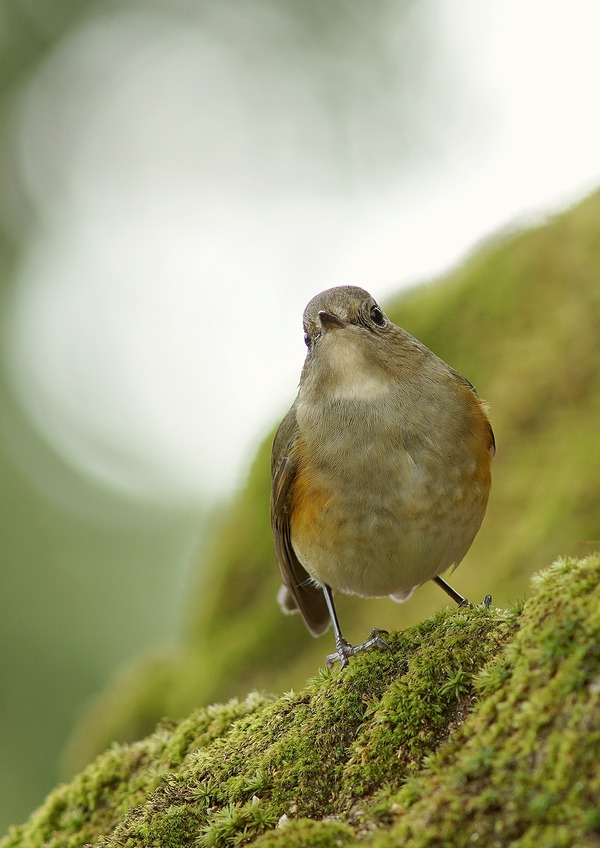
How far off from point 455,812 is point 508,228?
569cm

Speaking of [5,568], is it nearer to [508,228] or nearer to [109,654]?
[109,654]

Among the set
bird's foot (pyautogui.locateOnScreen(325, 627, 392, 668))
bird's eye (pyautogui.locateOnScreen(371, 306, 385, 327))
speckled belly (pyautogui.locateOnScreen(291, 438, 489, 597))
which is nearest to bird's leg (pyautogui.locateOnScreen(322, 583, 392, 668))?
bird's foot (pyautogui.locateOnScreen(325, 627, 392, 668))

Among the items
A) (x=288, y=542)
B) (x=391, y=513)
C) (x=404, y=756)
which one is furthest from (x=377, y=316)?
(x=404, y=756)

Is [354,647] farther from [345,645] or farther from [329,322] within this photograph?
[329,322]

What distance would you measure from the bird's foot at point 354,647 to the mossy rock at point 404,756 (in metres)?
0.07

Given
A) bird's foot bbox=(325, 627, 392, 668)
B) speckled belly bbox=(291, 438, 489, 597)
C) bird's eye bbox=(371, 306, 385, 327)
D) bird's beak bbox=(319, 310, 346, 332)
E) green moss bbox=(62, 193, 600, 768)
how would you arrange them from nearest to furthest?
bird's foot bbox=(325, 627, 392, 668) → speckled belly bbox=(291, 438, 489, 597) → bird's beak bbox=(319, 310, 346, 332) → bird's eye bbox=(371, 306, 385, 327) → green moss bbox=(62, 193, 600, 768)

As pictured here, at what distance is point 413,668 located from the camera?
3.50 m

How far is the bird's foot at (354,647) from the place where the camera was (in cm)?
398

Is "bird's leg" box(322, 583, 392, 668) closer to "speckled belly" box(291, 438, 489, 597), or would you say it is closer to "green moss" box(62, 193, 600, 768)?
"speckled belly" box(291, 438, 489, 597)

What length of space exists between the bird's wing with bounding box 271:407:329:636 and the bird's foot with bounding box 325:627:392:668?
0.81m

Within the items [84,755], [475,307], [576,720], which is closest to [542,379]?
[475,307]

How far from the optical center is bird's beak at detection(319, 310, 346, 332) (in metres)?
4.82

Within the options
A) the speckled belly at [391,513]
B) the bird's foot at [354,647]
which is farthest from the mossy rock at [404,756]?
the speckled belly at [391,513]

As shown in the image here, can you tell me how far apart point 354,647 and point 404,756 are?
162 centimetres
